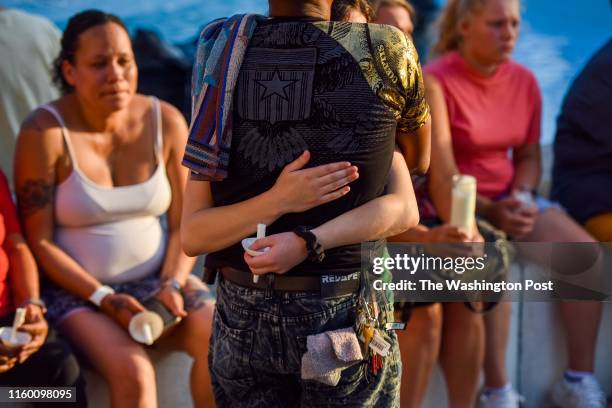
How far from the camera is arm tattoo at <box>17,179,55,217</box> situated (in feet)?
9.86

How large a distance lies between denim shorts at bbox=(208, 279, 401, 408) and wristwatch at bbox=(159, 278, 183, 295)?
1.15m

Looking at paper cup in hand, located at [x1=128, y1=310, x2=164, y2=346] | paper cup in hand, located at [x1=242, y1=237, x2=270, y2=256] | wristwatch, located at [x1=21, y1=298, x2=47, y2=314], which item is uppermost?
paper cup in hand, located at [x1=242, y1=237, x2=270, y2=256]

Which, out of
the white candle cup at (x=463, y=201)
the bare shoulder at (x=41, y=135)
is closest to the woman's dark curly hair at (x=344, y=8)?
the white candle cup at (x=463, y=201)

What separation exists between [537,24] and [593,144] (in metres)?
1.85

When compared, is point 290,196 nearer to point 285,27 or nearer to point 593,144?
point 285,27

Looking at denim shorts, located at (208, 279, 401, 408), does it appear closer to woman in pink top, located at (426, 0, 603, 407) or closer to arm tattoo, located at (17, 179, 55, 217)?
arm tattoo, located at (17, 179, 55, 217)

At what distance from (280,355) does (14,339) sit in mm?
1251

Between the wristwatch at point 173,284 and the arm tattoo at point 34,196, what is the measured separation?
48 cm

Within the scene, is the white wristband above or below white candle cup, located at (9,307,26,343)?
below

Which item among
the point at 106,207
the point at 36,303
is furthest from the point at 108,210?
the point at 36,303

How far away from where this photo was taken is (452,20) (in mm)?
3904

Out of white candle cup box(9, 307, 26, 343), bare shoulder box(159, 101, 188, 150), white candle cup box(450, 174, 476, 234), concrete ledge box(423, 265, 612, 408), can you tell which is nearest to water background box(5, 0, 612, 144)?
concrete ledge box(423, 265, 612, 408)

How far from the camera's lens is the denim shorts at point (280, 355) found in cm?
182

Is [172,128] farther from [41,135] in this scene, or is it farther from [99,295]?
[99,295]
